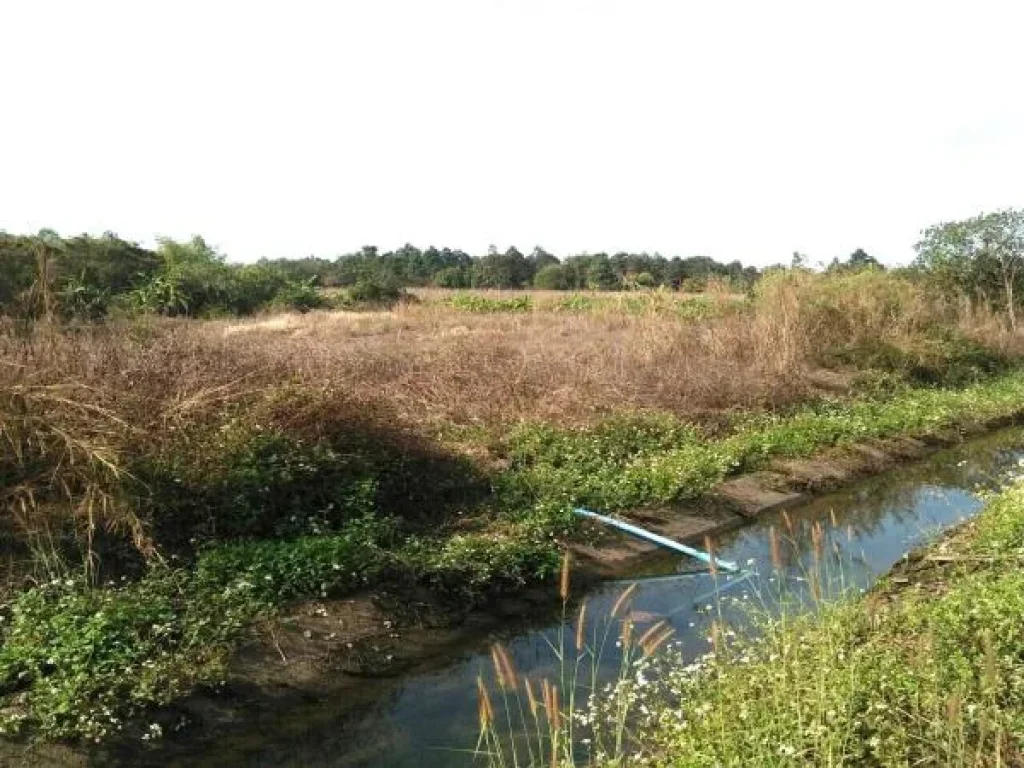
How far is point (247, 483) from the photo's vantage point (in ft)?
23.5

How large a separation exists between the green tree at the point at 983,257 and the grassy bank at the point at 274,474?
47.1 ft

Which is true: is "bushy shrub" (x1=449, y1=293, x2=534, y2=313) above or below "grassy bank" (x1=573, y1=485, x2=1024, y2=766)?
above

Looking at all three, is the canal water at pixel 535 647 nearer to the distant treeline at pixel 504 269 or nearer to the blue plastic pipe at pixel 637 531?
the blue plastic pipe at pixel 637 531

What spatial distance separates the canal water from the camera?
5133mm

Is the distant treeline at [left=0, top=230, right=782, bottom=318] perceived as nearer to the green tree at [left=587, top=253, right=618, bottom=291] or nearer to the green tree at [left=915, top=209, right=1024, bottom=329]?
the green tree at [left=587, top=253, right=618, bottom=291]

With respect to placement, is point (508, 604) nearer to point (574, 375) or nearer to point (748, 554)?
point (748, 554)

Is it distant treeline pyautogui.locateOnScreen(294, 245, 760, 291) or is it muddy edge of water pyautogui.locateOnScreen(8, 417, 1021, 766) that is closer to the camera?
muddy edge of water pyautogui.locateOnScreen(8, 417, 1021, 766)

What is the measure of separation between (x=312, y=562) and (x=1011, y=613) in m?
4.59

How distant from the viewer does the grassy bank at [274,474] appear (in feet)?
18.4

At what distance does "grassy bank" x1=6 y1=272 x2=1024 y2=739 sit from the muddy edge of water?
125mm

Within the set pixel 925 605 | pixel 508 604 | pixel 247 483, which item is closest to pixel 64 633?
pixel 247 483

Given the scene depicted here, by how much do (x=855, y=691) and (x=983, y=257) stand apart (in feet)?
87.4

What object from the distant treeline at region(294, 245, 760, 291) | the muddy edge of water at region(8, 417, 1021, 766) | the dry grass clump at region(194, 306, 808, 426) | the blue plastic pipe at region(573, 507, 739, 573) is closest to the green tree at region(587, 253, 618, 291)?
the distant treeline at region(294, 245, 760, 291)

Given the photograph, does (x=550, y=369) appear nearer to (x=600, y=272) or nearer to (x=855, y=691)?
(x=855, y=691)
